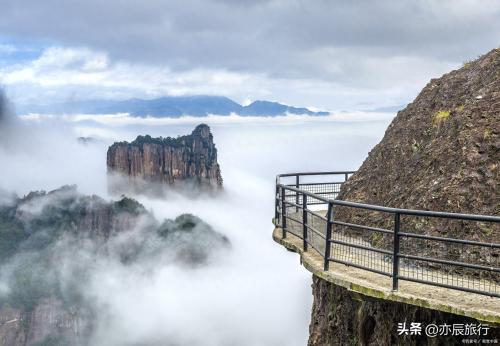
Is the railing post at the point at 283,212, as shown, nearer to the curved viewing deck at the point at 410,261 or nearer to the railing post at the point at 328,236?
the curved viewing deck at the point at 410,261

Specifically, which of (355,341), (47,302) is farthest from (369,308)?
(47,302)

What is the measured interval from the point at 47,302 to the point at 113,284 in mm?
32409

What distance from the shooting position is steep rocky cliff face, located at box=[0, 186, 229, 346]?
156625 millimetres

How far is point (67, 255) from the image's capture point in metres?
184

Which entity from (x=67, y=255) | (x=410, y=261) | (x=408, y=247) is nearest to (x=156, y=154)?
(x=67, y=255)

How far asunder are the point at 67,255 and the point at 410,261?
186 meters

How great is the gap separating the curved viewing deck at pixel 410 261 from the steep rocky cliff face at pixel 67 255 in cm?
15870

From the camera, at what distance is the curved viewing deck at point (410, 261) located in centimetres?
730

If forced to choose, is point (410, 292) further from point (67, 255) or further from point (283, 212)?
point (67, 255)

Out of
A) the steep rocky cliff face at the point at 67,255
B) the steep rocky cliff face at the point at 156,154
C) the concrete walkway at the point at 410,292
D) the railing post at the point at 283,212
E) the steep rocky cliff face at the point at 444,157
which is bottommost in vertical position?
the steep rocky cliff face at the point at 67,255

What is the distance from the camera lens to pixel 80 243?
192m

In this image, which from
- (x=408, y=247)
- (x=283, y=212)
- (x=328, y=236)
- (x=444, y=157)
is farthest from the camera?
(x=283, y=212)

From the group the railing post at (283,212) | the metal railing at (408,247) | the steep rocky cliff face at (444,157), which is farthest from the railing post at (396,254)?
the railing post at (283,212)

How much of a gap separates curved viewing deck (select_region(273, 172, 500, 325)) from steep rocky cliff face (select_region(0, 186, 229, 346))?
521ft
